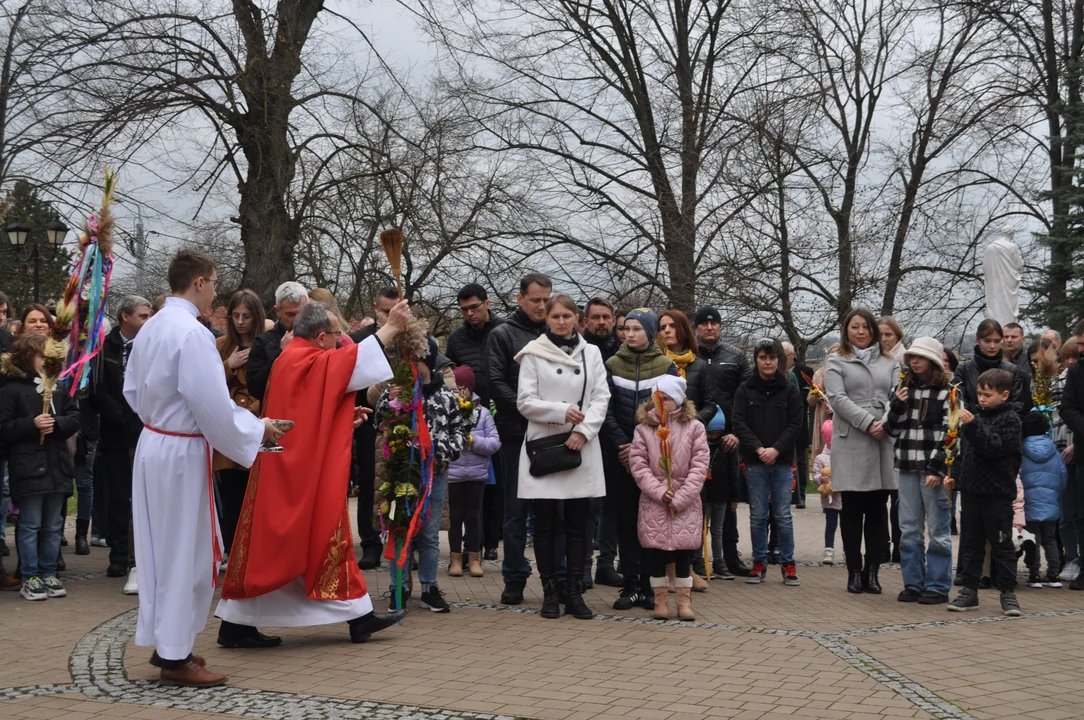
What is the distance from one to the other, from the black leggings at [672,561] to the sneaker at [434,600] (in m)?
1.37

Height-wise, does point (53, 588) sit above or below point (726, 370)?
below

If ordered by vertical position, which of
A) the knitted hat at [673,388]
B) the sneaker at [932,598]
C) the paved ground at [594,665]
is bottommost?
the paved ground at [594,665]

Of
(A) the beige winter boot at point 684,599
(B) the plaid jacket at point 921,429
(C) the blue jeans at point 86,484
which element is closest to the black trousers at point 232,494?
(C) the blue jeans at point 86,484

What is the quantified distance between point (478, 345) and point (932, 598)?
155 inches

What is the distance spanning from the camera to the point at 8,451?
27.9ft

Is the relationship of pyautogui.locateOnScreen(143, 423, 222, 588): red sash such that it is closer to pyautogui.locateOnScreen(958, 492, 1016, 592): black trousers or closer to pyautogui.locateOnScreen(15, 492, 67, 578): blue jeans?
pyautogui.locateOnScreen(15, 492, 67, 578): blue jeans

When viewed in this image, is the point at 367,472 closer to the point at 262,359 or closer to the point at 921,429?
the point at 262,359

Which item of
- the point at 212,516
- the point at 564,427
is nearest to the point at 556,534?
the point at 564,427

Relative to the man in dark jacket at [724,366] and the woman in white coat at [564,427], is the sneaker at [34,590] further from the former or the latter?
the man in dark jacket at [724,366]

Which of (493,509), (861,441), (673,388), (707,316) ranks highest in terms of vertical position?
(707,316)

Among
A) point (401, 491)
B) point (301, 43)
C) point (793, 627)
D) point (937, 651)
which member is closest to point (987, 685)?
point (937, 651)

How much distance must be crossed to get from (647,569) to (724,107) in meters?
14.4

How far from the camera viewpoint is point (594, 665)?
6.23 meters

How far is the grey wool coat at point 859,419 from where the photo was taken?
8906 millimetres
